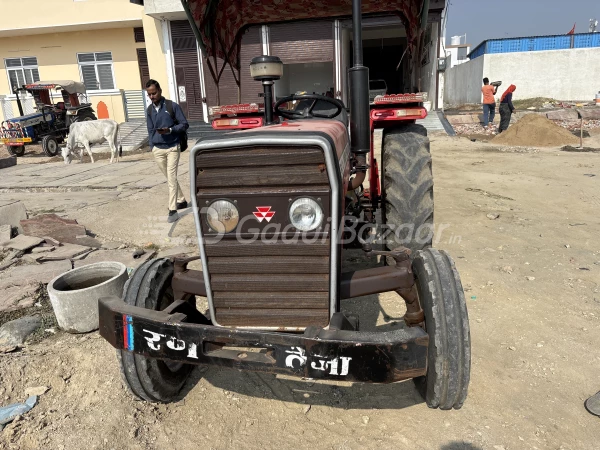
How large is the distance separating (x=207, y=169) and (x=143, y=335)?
0.82m

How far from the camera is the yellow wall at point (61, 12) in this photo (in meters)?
17.4

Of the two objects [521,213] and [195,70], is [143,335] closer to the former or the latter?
[521,213]

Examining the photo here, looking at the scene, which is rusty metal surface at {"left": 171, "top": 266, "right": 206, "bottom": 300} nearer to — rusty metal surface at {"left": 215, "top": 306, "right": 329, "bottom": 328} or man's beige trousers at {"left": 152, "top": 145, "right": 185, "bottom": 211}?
rusty metal surface at {"left": 215, "top": 306, "right": 329, "bottom": 328}

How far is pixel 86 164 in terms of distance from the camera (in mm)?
12023

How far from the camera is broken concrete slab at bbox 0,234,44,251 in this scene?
16.0ft

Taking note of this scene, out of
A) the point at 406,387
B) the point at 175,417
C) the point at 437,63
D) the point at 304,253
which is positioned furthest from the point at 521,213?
the point at 437,63

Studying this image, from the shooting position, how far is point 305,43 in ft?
50.8

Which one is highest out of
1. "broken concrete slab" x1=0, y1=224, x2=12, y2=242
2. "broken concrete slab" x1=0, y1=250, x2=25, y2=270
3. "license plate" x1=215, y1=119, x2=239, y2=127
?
"license plate" x1=215, y1=119, x2=239, y2=127

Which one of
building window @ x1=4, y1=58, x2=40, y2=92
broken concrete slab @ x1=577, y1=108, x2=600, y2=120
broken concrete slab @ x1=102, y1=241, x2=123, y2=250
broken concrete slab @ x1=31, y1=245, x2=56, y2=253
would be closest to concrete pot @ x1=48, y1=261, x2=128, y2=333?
broken concrete slab @ x1=102, y1=241, x2=123, y2=250

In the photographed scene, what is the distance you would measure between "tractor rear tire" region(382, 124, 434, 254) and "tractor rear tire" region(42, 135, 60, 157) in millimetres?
13768

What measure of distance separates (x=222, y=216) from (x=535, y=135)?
1277 cm

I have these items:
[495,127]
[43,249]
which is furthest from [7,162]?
[495,127]

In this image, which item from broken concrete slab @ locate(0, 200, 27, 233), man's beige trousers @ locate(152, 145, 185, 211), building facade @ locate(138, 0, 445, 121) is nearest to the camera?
broken concrete slab @ locate(0, 200, 27, 233)

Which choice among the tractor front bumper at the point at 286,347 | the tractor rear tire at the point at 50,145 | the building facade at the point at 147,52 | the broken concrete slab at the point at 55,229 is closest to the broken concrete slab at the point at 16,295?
the broken concrete slab at the point at 55,229
